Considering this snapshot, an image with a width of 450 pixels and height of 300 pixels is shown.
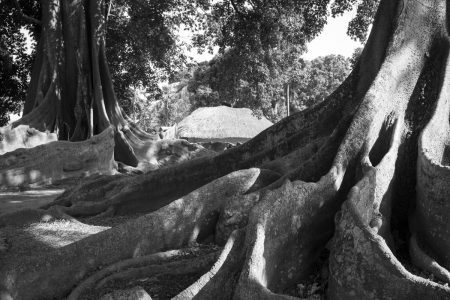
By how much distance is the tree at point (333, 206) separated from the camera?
3412mm

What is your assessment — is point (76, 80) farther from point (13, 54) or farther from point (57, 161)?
point (13, 54)

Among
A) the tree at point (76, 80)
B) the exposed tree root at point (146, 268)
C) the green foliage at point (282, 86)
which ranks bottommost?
the exposed tree root at point (146, 268)

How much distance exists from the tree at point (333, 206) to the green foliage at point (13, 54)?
34.7 feet

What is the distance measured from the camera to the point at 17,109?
17172mm

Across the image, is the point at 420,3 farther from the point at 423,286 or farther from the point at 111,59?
the point at 111,59

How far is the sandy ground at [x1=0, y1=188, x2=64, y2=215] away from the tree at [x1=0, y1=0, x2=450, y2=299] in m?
2.02

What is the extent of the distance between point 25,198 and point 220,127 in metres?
22.2

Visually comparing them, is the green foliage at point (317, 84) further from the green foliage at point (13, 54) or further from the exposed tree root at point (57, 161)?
the exposed tree root at point (57, 161)

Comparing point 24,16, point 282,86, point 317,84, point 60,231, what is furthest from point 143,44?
point 317,84

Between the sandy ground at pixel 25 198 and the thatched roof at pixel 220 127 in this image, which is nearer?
the sandy ground at pixel 25 198

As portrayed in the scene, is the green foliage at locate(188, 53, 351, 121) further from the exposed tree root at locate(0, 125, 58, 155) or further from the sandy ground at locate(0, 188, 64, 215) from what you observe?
the sandy ground at locate(0, 188, 64, 215)

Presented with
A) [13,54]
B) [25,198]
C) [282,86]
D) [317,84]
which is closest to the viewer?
[25,198]

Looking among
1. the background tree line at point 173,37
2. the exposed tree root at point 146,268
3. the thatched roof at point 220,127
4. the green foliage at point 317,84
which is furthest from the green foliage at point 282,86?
the exposed tree root at point 146,268

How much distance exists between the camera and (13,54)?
50.9ft
